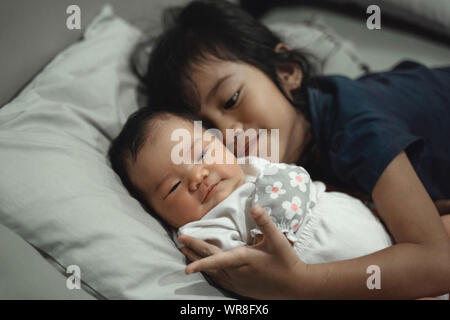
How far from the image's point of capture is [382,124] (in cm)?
88

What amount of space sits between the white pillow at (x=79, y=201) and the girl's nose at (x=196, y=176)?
126mm

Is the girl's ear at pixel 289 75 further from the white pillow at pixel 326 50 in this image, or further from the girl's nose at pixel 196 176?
the girl's nose at pixel 196 176

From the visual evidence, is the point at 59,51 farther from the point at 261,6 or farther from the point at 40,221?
the point at 261,6

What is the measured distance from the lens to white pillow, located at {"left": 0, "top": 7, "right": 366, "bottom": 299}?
708mm

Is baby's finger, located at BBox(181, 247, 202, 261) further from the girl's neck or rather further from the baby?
the girl's neck

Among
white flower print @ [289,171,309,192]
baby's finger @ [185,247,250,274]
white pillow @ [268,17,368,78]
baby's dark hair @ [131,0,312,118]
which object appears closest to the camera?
baby's finger @ [185,247,250,274]

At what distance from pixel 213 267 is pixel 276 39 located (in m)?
0.86

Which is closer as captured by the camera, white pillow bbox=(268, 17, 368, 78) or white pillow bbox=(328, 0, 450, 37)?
white pillow bbox=(268, 17, 368, 78)

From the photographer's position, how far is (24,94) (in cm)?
94

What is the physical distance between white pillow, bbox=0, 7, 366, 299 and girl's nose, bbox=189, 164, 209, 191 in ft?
0.41

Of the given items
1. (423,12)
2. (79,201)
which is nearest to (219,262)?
(79,201)

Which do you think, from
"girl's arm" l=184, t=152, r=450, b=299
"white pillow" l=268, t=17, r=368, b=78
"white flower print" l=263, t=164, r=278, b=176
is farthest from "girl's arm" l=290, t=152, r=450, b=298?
"white pillow" l=268, t=17, r=368, b=78
